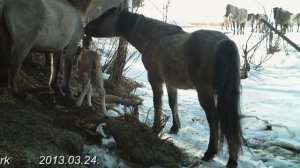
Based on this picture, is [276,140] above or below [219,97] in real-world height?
below

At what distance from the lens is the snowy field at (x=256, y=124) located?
16.7 ft

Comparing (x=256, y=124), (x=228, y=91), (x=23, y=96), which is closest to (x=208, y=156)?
(x=228, y=91)

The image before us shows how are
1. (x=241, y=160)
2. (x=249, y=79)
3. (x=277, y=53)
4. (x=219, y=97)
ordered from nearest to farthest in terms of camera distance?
(x=219, y=97) → (x=241, y=160) → (x=249, y=79) → (x=277, y=53)

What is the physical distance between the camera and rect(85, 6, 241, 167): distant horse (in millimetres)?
4703

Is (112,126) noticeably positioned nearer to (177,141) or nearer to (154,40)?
(177,141)

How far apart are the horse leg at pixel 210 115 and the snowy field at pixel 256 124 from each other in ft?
0.39

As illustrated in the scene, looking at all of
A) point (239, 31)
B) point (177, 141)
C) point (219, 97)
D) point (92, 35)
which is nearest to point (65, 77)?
point (92, 35)

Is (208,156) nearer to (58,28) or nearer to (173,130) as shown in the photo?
(173,130)

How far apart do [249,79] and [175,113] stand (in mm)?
6995

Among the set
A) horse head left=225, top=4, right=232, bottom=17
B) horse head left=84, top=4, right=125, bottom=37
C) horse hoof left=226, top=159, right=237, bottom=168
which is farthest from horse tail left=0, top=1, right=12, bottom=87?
horse head left=225, top=4, right=232, bottom=17

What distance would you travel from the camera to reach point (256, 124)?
6.90 meters

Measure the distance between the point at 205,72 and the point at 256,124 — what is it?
2.45m

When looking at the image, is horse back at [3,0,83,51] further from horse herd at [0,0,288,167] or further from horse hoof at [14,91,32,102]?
horse hoof at [14,91,32,102]

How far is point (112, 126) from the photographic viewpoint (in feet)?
15.6
